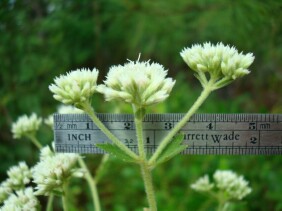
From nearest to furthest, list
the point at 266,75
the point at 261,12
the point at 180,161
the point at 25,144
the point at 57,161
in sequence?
1. the point at 57,161
2. the point at 261,12
3. the point at 180,161
4. the point at 25,144
5. the point at 266,75

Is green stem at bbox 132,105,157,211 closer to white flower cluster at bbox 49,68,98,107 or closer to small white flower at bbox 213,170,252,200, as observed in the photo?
white flower cluster at bbox 49,68,98,107

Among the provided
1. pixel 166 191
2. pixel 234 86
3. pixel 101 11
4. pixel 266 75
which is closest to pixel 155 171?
pixel 166 191

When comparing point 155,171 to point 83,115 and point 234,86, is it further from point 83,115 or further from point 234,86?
point 234,86

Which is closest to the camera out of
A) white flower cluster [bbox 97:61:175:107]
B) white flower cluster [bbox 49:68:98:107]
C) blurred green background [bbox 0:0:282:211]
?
white flower cluster [bbox 97:61:175:107]

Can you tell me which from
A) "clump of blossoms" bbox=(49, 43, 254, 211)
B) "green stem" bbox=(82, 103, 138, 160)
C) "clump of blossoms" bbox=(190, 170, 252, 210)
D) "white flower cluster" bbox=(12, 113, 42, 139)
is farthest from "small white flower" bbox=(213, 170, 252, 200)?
"white flower cluster" bbox=(12, 113, 42, 139)

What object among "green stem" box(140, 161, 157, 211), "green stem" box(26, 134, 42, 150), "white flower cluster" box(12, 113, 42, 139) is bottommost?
"green stem" box(140, 161, 157, 211)

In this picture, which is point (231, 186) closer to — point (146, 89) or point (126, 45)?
point (146, 89)
